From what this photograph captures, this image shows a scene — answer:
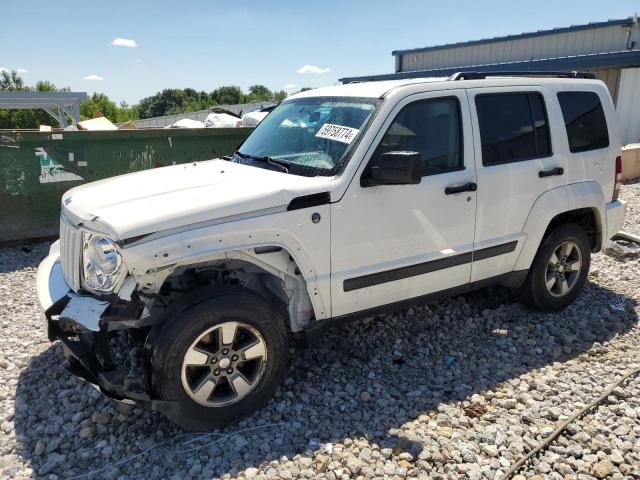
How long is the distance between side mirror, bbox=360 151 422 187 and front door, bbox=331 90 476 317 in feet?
0.36

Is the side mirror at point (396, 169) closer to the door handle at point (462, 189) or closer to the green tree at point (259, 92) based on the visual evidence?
the door handle at point (462, 189)

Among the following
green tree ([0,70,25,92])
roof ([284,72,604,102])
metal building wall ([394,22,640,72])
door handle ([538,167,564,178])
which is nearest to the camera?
roof ([284,72,604,102])

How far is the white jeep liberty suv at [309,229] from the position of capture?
2.95 meters

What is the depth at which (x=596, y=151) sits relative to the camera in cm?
459

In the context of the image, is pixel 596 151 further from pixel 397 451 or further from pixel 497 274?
pixel 397 451

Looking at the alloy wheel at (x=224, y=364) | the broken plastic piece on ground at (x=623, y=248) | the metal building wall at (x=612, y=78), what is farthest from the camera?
the metal building wall at (x=612, y=78)

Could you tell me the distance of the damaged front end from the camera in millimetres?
2877

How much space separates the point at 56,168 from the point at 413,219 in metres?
5.52

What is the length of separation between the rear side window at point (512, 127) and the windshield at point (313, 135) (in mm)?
984

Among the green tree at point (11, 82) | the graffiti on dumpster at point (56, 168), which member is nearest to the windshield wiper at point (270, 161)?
the graffiti on dumpster at point (56, 168)

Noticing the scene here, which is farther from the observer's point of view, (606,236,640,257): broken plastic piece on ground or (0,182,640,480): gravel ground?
(606,236,640,257): broken plastic piece on ground

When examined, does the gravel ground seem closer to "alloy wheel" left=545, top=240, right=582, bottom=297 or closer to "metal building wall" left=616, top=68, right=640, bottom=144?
"alloy wheel" left=545, top=240, right=582, bottom=297

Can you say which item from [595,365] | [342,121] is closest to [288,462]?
[342,121]

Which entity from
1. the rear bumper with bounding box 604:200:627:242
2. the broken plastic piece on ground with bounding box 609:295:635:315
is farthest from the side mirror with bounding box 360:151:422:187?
→ the broken plastic piece on ground with bounding box 609:295:635:315
